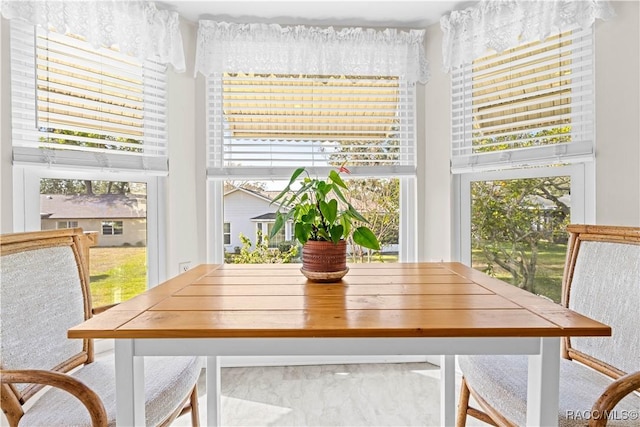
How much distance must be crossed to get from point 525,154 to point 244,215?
69.8 inches

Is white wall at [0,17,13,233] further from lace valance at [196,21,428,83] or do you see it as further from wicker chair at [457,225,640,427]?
wicker chair at [457,225,640,427]

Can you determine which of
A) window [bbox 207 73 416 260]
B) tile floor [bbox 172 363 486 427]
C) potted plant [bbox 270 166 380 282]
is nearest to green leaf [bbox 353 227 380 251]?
potted plant [bbox 270 166 380 282]

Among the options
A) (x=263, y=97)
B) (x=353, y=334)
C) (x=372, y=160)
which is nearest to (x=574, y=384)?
(x=353, y=334)

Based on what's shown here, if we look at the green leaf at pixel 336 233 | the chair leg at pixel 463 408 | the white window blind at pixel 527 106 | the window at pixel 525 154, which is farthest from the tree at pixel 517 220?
the green leaf at pixel 336 233

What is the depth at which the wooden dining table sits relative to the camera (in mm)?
911

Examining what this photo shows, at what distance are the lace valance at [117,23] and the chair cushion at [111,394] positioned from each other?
5.22ft

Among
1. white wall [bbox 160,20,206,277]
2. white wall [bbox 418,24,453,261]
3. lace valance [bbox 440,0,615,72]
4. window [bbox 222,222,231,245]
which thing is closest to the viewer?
lace valance [bbox 440,0,615,72]

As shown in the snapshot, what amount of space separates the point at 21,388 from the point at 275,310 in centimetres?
87

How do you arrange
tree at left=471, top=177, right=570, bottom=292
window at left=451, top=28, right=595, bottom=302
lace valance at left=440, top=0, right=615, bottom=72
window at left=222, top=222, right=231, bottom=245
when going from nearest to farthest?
1. lace valance at left=440, top=0, right=615, bottom=72
2. window at left=451, top=28, right=595, bottom=302
3. tree at left=471, top=177, right=570, bottom=292
4. window at left=222, top=222, right=231, bottom=245

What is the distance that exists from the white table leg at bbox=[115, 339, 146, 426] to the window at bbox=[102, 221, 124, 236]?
1456mm

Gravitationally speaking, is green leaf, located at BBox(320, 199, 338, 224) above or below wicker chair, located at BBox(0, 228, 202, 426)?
above

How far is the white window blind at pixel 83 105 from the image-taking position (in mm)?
1803

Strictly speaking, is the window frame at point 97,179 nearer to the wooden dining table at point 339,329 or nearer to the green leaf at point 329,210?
the wooden dining table at point 339,329

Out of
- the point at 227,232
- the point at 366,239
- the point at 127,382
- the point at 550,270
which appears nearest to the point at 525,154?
the point at 550,270
